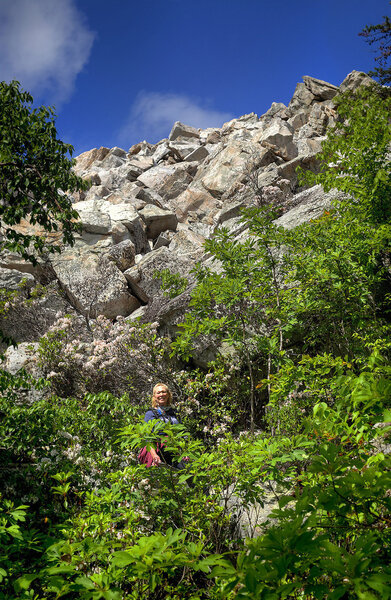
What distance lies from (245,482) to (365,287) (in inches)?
108

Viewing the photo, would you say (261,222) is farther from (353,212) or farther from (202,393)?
(202,393)

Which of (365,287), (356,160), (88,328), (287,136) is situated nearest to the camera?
(365,287)

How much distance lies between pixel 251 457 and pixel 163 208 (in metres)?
22.1

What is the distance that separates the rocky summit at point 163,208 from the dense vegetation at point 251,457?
2745 millimetres

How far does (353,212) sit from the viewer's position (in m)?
4.71

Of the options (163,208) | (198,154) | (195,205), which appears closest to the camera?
(163,208)

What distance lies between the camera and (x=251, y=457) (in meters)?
2.48

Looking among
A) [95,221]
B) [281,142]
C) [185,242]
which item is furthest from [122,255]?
[281,142]

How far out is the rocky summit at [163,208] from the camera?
11094 mm

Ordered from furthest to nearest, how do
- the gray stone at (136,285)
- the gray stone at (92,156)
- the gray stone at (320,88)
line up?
the gray stone at (92,156) < the gray stone at (320,88) < the gray stone at (136,285)

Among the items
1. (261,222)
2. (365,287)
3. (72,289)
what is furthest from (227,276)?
(72,289)

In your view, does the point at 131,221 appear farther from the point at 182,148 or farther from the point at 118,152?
the point at 118,152

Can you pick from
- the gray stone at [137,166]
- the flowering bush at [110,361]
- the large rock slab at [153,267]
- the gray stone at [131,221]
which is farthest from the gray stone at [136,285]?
the gray stone at [137,166]

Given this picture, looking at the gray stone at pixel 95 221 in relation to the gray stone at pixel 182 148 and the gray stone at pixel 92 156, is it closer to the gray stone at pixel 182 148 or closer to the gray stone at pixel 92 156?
the gray stone at pixel 182 148
